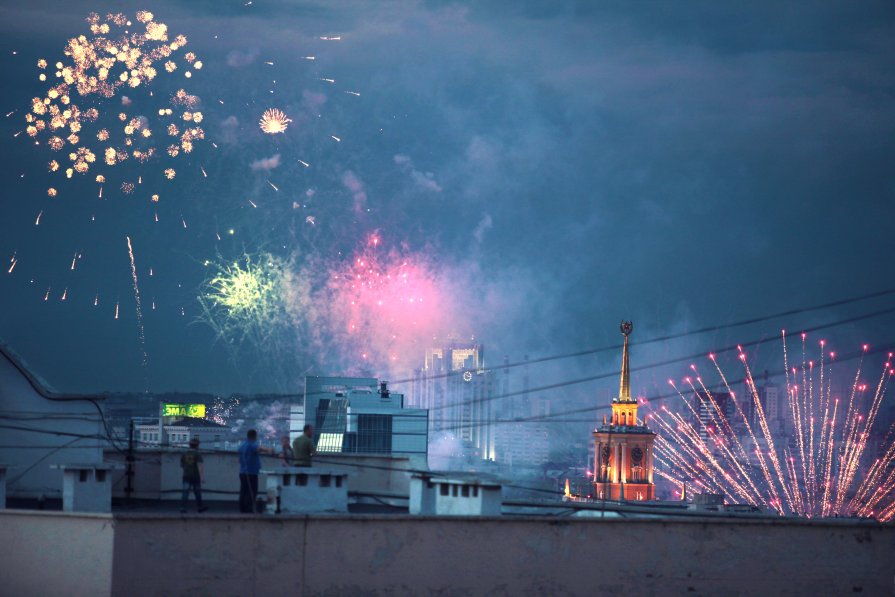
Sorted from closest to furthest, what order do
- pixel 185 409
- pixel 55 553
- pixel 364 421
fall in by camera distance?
pixel 55 553, pixel 364 421, pixel 185 409

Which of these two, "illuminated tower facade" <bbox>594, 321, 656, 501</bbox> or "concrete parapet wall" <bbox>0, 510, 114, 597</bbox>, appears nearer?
"concrete parapet wall" <bbox>0, 510, 114, 597</bbox>

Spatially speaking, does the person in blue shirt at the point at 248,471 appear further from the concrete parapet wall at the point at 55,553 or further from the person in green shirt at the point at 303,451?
the concrete parapet wall at the point at 55,553

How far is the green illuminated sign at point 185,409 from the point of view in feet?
405

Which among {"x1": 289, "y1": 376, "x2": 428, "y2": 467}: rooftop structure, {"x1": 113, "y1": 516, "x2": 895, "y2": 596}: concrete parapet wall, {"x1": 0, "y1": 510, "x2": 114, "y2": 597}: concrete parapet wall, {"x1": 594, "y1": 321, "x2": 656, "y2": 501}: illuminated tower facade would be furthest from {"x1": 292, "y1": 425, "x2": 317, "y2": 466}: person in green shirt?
{"x1": 289, "y1": 376, "x2": 428, "y2": 467}: rooftop structure

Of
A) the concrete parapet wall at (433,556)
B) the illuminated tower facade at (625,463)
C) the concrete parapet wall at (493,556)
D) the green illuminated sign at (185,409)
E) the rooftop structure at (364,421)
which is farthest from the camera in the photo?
the green illuminated sign at (185,409)

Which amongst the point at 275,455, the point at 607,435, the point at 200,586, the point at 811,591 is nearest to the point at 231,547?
the point at 200,586

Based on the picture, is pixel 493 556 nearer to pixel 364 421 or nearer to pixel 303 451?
pixel 303 451

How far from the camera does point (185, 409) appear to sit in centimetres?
13000

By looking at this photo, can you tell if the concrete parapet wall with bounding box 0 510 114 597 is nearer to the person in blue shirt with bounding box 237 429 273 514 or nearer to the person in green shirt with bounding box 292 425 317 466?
the person in blue shirt with bounding box 237 429 273 514

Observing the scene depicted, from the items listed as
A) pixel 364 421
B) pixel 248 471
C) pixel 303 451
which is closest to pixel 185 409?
pixel 364 421

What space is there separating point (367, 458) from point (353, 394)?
3573 inches

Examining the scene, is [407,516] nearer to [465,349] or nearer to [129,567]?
[129,567]

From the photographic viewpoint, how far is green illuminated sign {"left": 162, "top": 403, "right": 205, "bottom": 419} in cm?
12356

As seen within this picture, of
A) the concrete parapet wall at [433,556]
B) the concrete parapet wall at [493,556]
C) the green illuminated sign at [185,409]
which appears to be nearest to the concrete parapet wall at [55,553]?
the concrete parapet wall at [433,556]
